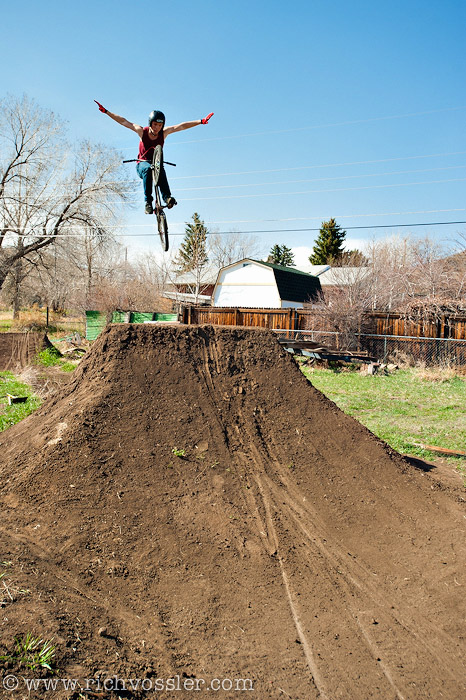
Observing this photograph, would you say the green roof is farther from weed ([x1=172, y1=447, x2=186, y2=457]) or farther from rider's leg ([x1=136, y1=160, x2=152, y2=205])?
weed ([x1=172, y1=447, x2=186, y2=457])

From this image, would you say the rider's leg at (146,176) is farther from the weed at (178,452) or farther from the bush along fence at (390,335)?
the bush along fence at (390,335)

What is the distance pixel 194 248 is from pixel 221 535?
2052 inches

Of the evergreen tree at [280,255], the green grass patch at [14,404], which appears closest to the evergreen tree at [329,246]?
the evergreen tree at [280,255]

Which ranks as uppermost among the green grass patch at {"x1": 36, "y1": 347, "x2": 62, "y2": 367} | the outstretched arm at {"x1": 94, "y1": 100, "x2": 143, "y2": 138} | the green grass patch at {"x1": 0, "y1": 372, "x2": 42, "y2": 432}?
the outstretched arm at {"x1": 94, "y1": 100, "x2": 143, "y2": 138}

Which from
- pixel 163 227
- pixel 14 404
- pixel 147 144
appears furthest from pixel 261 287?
pixel 147 144

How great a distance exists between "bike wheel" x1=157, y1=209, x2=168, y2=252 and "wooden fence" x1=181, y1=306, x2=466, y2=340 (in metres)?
14.7

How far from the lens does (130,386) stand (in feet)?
21.7

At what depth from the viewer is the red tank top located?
6.87 metres

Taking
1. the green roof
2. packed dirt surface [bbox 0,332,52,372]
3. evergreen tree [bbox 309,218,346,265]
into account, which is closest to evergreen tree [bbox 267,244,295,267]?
evergreen tree [bbox 309,218,346,265]

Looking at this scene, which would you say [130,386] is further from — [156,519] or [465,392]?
[465,392]

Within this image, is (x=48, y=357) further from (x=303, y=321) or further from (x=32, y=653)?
(x=32, y=653)

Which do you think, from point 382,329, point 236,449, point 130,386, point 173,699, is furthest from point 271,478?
point 382,329

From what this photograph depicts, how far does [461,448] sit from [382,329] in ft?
43.0

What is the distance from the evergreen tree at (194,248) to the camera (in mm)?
51875
